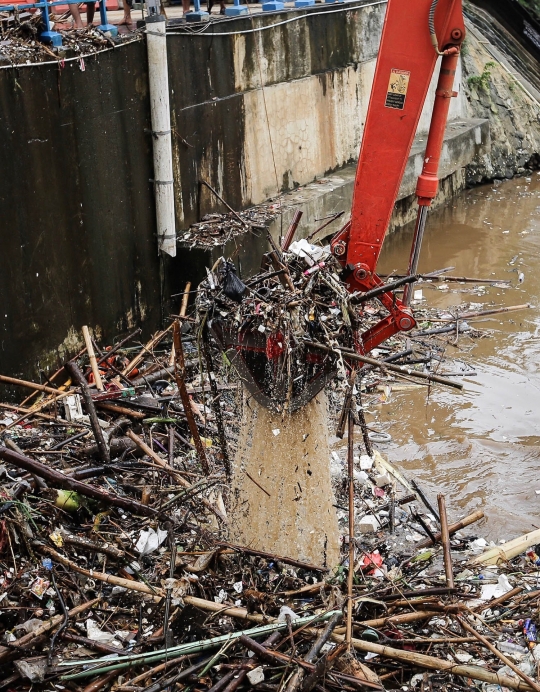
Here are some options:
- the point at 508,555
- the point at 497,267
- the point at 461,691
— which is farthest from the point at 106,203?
the point at 497,267

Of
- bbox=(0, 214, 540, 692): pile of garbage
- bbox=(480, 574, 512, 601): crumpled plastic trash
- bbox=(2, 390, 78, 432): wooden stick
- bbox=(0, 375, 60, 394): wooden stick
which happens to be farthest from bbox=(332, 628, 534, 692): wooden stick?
bbox=(0, 375, 60, 394): wooden stick

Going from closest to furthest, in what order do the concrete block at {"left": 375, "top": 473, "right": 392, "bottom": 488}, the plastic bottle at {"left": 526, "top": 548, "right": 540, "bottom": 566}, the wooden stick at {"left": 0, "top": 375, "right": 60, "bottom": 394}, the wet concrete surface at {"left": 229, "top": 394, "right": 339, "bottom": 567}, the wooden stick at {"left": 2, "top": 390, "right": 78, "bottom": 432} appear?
the wet concrete surface at {"left": 229, "top": 394, "right": 339, "bottom": 567} < the plastic bottle at {"left": 526, "top": 548, "right": 540, "bottom": 566} < the wooden stick at {"left": 2, "top": 390, "right": 78, "bottom": 432} < the concrete block at {"left": 375, "top": 473, "right": 392, "bottom": 488} < the wooden stick at {"left": 0, "top": 375, "right": 60, "bottom": 394}

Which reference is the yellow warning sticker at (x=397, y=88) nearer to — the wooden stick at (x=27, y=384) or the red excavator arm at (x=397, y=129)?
the red excavator arm at (x=397, y=129)

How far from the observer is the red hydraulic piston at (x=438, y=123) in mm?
5039

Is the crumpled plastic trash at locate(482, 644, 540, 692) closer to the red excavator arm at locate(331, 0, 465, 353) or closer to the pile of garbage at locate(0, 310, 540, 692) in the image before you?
the pile of garbage at locate(0, 310, 540, 692)

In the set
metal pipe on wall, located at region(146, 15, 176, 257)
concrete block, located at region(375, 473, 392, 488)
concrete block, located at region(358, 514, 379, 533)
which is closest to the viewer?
concrete block, located at region(358, 514, 379, 533)

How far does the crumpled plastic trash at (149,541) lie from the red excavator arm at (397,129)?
1.74 metres

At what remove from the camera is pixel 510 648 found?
181 inches

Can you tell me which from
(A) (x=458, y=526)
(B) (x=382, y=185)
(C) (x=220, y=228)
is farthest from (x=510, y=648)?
(C) (x=220, y=228)

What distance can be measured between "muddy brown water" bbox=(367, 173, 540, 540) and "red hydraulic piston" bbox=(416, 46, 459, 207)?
105 inches

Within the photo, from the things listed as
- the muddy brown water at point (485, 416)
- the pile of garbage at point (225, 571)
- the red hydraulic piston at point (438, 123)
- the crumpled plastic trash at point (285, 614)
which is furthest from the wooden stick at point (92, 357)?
the red hydraulic piston at point (438, 123)

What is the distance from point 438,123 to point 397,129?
0.25 metres

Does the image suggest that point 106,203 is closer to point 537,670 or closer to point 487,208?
point 537,670

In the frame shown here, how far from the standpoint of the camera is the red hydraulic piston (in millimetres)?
5039
